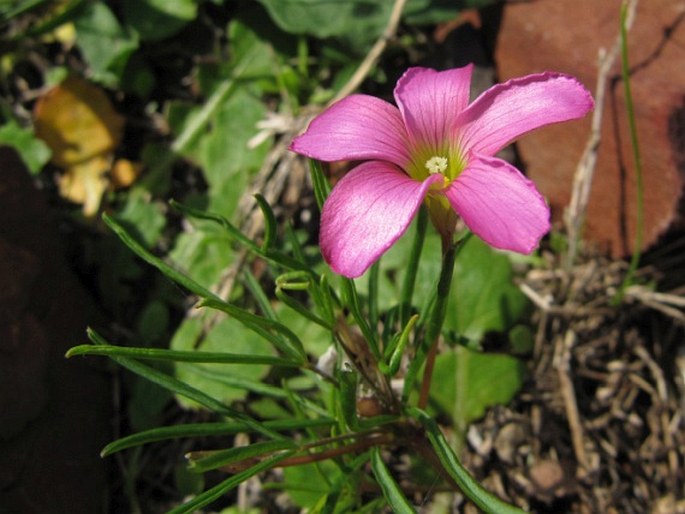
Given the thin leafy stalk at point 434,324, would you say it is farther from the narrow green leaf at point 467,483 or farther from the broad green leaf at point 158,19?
the broad green leaf at point 158,19

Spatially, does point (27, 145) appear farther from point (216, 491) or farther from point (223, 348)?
point (216, 491)

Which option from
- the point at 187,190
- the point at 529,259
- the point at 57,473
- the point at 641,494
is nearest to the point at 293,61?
the point at 187,190

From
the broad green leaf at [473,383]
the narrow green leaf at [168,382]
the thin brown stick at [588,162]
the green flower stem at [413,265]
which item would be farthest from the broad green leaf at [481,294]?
the narrow green leaf at [168,382]

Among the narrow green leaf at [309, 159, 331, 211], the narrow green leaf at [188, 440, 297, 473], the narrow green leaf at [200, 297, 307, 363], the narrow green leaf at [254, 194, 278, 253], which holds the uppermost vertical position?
the narrow green leaf at [309, 159, 331, 211]

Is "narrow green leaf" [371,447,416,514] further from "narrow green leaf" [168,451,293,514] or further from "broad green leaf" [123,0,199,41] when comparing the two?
"broad green leaf" [123,0,199,41]

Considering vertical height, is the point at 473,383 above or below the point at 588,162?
below

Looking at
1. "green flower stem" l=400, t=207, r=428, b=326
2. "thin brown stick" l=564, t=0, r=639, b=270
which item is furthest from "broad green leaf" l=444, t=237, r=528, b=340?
"green flower stem" l=400, t=207, r=428, b=326

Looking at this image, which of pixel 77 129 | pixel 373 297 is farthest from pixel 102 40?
pixel 373 297
